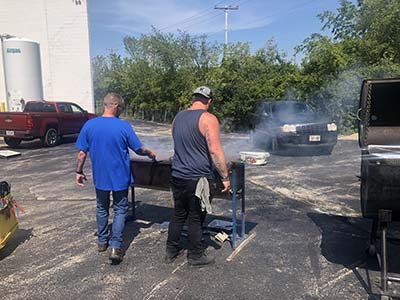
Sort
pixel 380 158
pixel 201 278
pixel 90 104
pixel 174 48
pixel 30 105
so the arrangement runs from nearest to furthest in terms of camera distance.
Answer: pixel 380 158, pixel 201 278, pixel 30 105, pixel 90 104, pixel 174 48

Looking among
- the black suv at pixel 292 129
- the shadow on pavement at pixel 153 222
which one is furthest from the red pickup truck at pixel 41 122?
the shadow on pavement at pixel 153 222

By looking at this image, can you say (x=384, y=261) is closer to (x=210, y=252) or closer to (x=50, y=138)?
(x=210, y=252)

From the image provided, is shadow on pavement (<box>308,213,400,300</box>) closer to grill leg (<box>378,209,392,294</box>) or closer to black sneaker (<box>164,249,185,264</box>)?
grill leg (<box>378,209,392,294</box>)

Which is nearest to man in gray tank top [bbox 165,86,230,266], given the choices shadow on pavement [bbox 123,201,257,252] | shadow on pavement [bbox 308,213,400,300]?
shadow on pavement [bbox 123,201,257,252]

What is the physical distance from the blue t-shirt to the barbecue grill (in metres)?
0.68

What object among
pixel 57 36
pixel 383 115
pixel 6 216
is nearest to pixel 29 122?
pixel 6 216

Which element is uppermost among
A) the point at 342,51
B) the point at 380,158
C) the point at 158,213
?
the point at 342,51

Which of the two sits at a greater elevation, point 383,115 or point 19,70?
point 19,70

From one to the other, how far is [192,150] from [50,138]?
441 inches

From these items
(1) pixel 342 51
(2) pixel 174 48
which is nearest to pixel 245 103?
(1) pixel 342 51

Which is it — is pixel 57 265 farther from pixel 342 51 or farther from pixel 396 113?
pixel 342 51

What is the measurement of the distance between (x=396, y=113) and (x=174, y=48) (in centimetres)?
2477

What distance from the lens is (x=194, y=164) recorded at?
11.7ft

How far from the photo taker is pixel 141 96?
91.4 ft
